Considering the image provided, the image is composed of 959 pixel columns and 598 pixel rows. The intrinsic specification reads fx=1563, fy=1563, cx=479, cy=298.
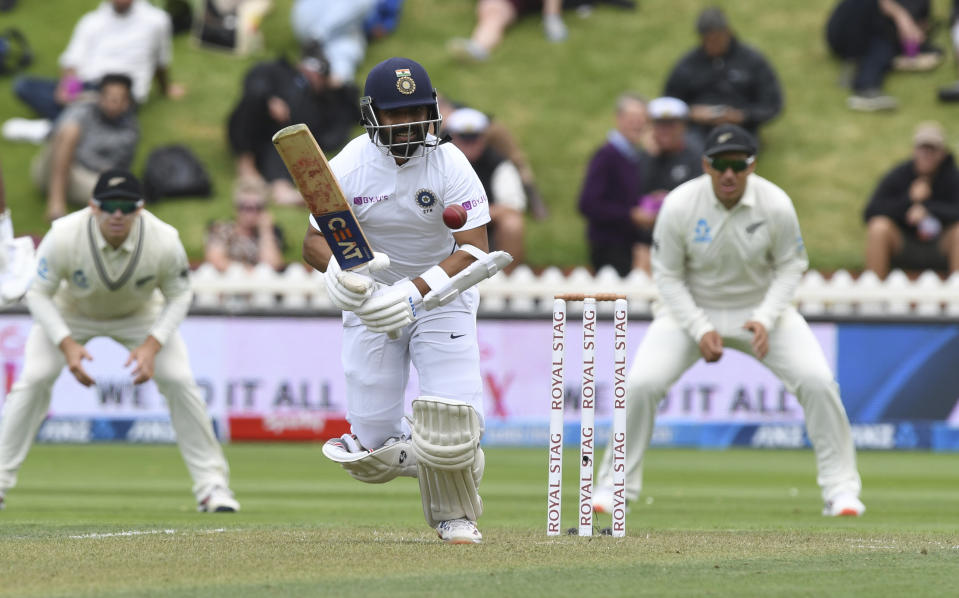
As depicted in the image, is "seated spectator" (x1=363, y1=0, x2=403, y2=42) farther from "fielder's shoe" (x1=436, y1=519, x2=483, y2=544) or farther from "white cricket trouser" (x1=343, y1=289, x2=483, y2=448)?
"fielder's shoe" (x1=436, y1=519, x2=483, y2=544)

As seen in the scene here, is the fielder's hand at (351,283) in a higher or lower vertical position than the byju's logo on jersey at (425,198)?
lower

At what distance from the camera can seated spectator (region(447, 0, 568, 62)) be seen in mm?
19156

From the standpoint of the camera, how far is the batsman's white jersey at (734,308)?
8297 mm

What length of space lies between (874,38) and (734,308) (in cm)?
1037

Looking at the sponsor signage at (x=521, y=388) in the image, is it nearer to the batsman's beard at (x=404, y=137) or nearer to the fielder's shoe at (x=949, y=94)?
the fielder's shoe at (x=949, y=94)

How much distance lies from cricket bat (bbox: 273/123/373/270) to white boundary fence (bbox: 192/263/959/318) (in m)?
7.66

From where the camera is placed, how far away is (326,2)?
1775cm

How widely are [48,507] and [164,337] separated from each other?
113 cm

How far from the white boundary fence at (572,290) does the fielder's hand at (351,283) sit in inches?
300

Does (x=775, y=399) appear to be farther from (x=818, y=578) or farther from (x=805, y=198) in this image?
(x=818, y=578)

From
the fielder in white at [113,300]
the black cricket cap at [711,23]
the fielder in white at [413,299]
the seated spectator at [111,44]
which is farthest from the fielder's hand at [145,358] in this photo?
the black cricket cap at [711,23]

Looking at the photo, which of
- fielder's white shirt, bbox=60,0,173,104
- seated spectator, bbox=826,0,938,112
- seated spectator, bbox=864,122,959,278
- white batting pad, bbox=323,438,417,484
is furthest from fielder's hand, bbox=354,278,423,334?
seated spectator, bbox=826,0,938,112

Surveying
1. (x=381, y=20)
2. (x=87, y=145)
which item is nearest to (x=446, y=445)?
(x=87, y=145)

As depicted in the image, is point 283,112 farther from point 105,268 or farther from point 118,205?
point 118,205
